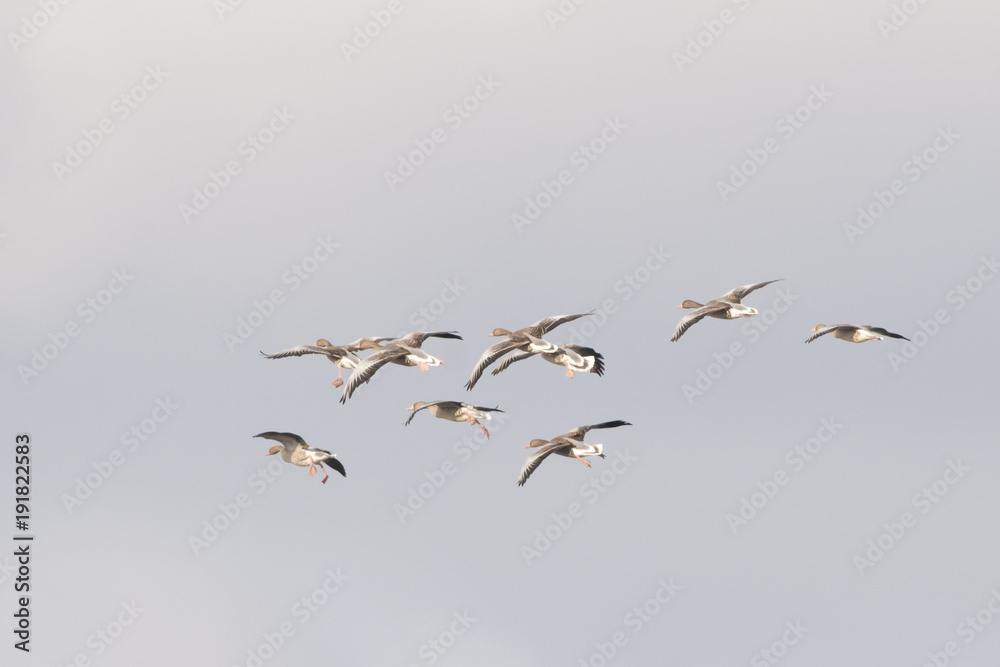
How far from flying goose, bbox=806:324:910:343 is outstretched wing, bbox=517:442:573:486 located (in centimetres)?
742

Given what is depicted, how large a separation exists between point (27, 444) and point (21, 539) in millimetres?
3191

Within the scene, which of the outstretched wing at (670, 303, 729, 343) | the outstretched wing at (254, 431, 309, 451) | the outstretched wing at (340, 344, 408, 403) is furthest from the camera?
the outstretched wing at (670, 303, 729, 343)

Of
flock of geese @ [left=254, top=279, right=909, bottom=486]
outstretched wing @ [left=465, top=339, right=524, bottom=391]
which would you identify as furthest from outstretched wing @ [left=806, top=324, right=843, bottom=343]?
outstretched wing @ [left=465, top=339, right=524, bottom=391]

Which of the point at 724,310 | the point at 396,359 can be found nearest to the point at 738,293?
the point at 724,310

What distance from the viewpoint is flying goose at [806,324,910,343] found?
1953 inches

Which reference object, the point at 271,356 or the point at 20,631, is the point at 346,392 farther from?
the point at 20,631

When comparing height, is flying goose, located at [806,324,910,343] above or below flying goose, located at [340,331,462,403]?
above

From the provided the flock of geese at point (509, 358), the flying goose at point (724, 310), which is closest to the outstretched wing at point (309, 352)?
the flock of geese at point (509, 358)

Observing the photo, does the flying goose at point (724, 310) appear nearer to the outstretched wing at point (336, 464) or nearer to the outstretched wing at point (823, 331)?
the outstretched wing at point (823, 331)

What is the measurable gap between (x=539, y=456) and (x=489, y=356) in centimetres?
306

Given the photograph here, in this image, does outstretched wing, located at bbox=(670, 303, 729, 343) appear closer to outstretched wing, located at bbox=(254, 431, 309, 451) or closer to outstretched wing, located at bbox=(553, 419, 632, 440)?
outstretched wing, located at bbox=(553, 419, 632, 440)

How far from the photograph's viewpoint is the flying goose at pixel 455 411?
48969 millimetres

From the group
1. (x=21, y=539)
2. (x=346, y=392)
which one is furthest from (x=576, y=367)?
(x=21, y=539)

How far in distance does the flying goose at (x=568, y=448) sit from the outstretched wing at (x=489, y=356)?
2487 millimetres
